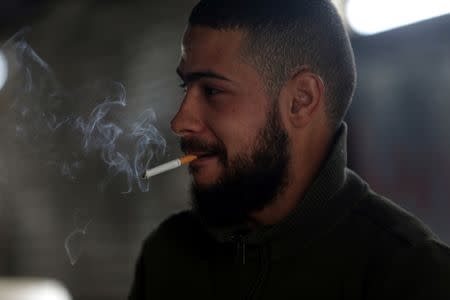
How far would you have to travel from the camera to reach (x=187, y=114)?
1026mm

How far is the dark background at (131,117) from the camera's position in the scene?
1.66 m

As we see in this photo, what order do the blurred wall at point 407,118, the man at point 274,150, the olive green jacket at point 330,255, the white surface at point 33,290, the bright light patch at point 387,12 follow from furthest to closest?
1. the white surface at point 33,290
2. the blurred wall at point 407,118
3. the bright light patch at point 387,12
4. the man at point 274,150
5. the olive green jacket at point 330,255

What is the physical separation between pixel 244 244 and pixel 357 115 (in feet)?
3.20

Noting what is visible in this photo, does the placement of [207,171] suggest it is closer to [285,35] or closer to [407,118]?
[285,35]

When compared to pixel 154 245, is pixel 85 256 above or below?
below

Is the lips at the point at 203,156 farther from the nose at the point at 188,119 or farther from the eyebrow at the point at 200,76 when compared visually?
the eyebrow at the point at 200,76

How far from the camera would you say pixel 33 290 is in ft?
8.25

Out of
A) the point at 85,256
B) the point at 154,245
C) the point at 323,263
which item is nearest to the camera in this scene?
the point at 323,263

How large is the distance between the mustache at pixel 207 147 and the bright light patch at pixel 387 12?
83 centimetres

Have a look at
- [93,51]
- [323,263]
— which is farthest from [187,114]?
[93,51]

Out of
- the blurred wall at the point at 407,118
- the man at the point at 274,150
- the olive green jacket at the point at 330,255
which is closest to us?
the olive green jacket at the point at 330,255

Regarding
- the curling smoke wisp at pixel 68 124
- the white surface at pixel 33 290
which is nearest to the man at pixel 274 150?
the curling smoke wisp at pixel 68 124

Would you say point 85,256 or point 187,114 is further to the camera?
point 85,256

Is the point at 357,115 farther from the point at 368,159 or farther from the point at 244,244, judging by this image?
the point at 244,244
